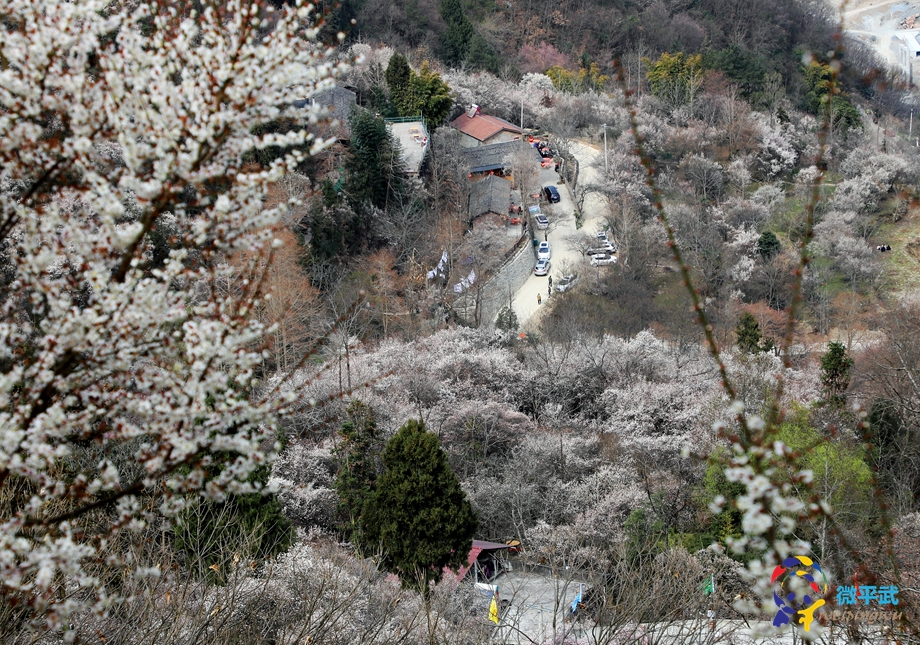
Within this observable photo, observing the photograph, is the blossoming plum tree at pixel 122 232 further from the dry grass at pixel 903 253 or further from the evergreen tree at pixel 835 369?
the dry grass at pixel 903 253

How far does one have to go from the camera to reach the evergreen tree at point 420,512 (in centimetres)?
1132

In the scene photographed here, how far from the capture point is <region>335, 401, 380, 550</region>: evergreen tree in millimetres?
13594

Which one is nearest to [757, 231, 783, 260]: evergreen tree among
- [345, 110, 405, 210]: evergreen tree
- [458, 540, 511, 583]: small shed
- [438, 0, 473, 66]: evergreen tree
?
[345, 110, 405, 210]: evergreen tree

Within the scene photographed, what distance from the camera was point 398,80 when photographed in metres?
32.2

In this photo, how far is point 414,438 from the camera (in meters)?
11.7

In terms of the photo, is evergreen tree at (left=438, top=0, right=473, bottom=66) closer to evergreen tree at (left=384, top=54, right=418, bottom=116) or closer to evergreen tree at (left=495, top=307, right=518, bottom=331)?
evergreen tree at (left=384, top=54, right=418, bottom=116)

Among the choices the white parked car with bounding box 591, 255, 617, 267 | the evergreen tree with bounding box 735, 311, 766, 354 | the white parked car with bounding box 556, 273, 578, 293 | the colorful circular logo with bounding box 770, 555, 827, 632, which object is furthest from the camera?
the white parked car with bounding box 591, 255, 617, 267

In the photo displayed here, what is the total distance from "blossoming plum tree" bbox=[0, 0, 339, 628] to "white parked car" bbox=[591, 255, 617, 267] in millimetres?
25658

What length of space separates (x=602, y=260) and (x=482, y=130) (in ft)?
33.9

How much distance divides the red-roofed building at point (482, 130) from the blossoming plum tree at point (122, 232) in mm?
32065

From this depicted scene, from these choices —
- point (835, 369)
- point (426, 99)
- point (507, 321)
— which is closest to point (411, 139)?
point (426, 99)

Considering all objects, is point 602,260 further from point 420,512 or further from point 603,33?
point 603,33

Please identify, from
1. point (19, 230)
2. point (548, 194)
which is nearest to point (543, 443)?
point (19, 230)

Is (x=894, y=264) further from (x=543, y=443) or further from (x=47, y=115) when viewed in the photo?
(x=47, y=115)
